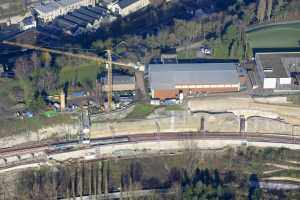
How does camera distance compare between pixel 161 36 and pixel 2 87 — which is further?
pixel 161 36

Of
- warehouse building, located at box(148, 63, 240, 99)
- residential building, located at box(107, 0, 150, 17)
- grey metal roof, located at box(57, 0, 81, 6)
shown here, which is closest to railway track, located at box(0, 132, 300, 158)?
warehouse building, located at box(148, 63, 240, 99)

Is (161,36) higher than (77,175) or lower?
higher

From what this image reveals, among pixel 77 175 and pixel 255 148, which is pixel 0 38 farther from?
pixel 255 148

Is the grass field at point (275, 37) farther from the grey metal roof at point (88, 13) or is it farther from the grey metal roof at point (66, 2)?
the grey metal roof at point (66, 2)

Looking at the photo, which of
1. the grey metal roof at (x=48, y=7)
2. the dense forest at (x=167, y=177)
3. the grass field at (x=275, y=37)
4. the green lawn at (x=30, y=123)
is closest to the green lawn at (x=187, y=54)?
the grass field at (x=275, y=37)

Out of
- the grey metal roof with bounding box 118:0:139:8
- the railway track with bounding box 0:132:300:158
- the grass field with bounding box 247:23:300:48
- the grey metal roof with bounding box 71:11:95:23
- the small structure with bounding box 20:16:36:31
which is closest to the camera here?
the railway track with bounding box 0:132:300:158

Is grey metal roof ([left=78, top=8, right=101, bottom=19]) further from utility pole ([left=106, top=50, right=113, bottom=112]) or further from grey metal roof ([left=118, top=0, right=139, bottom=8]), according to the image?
utility pole ([left=106, top=50, right=113, bottom=112])

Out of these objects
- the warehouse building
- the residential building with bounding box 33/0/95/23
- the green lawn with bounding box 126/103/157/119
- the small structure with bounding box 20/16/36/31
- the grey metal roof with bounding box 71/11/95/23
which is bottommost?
the green lawn with bounding box 126/103/157/119

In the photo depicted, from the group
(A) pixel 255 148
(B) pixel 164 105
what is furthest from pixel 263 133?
(B) pixel 164 105
